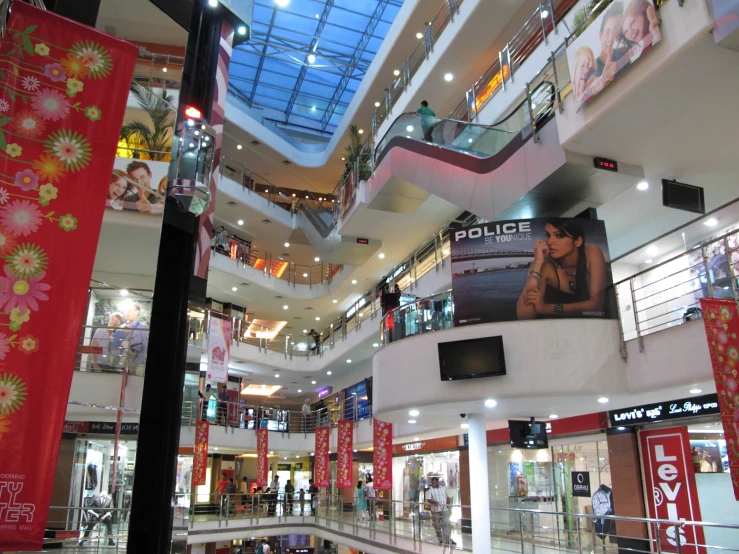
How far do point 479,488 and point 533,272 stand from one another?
3571 millimetres

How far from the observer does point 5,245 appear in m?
2.24

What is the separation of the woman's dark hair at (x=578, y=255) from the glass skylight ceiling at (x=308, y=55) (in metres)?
17.0

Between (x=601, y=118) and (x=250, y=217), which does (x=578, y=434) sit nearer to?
(x=601, y=118)

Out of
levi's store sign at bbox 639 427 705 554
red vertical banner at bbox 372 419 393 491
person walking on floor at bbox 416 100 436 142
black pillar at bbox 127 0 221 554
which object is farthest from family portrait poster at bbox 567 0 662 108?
red vertical banner at bbox 372 419 393 491

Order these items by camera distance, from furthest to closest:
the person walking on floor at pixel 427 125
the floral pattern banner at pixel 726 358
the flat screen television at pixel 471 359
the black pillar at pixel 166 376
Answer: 1. the person walking on floor at pixel 427 125
2. the flat screen television at pixel 471 359
3. the floral pattern banner at pixel 726 358
4. the black pillar at pixel 166 376

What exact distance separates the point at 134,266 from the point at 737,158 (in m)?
7.62

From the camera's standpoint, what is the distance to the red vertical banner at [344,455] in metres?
15.4

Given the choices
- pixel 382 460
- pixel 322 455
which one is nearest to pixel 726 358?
pixel 382 460

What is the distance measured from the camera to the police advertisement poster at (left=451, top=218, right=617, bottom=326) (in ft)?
26.0

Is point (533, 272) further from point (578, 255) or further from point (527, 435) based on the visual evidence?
point (527, 435)

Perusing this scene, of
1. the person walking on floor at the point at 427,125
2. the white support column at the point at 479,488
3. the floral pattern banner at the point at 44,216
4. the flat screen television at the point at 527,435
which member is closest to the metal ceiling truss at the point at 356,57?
the person walking on floor at the point at 427,125

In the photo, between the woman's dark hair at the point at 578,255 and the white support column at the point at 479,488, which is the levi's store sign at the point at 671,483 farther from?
the woman's dark hair at the point at 578,255

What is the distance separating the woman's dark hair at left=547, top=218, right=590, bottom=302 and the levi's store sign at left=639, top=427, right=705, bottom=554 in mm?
3229

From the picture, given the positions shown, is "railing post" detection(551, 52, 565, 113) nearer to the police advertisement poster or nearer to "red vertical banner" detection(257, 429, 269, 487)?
the police advertisement poster
